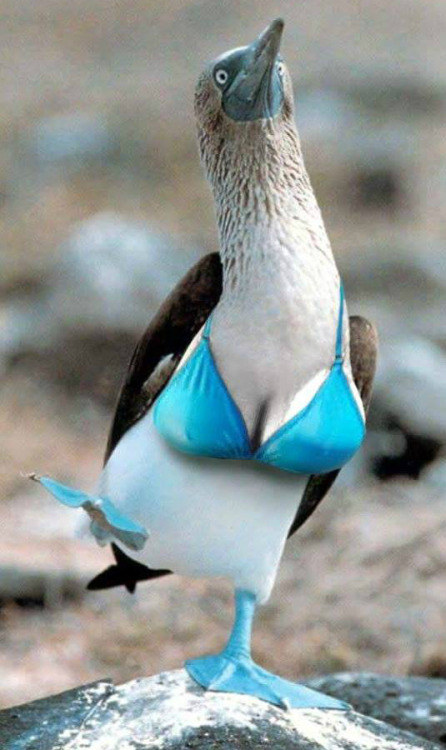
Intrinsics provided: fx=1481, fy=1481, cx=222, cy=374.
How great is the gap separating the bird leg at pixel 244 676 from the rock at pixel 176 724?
0.05 ft

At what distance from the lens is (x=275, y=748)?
2258 mm

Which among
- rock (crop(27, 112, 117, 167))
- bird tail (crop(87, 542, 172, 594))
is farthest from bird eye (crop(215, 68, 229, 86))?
rock (crop(27, 112, 117, 167))

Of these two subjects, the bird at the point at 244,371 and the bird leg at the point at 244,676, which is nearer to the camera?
the bird at the point at 244,371

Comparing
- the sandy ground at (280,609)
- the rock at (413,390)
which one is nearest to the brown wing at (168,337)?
the sandy ground at (280,609)

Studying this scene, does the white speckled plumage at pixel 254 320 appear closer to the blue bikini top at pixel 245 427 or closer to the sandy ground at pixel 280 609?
the blue bikini top at pixel 245 427

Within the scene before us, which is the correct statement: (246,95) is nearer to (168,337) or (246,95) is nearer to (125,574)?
(168,337)

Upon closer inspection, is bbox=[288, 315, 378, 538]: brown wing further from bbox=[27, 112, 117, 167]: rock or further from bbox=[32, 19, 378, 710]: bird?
bbox=[27, 112, 117, 167]: rock

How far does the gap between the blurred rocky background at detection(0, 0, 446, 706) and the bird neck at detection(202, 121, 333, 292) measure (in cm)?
189

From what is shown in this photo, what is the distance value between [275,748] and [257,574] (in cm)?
27

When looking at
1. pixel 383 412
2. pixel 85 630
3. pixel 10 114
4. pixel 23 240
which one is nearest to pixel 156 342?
pixel 85 630

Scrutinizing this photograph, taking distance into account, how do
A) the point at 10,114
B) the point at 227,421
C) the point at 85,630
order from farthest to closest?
the point at 10,114 < the point at 85,630 < the point at 227,421

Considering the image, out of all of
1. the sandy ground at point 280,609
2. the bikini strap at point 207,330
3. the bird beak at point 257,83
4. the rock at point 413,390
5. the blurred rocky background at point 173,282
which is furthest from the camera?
the rock at point 413,390

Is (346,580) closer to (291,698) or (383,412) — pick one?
(383,412)

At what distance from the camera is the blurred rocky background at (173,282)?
407 centimetres
